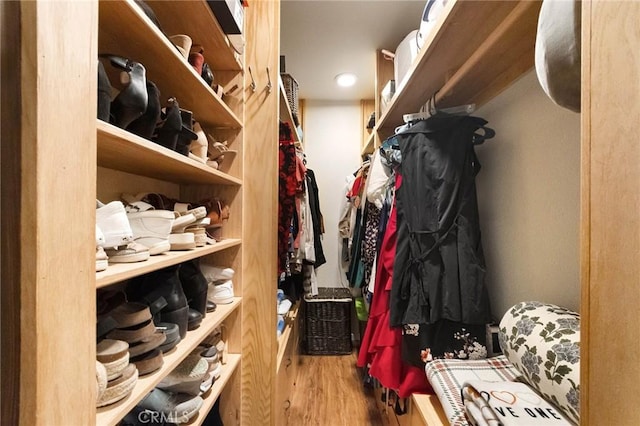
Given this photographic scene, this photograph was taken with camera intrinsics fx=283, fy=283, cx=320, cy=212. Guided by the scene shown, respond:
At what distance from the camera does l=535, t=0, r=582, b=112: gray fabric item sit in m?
0.37

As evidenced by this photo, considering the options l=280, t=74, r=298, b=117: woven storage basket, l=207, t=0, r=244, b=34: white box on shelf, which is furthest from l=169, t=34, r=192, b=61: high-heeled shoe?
l=280, t=74, r=298, b=117: woven storage basket

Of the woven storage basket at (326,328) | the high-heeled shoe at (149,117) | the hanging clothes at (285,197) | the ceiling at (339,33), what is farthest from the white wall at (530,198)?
the woven storage basket at (326,328)

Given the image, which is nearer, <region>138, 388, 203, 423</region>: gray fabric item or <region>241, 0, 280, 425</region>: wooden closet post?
<region>138, 388, 203, 423</region>: gray fabric item

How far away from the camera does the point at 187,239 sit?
703 mm

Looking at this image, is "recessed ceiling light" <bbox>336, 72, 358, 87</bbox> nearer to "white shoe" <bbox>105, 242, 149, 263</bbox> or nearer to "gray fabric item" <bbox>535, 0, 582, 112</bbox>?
"gray fabric item" <bbox>535, 0, 582, 112</bbox>

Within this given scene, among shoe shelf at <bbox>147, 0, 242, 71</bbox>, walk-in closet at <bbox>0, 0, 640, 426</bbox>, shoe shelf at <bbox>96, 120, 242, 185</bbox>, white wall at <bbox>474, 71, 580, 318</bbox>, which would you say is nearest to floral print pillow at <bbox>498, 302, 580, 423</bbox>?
walk-in closet at <bbox>0, 0, 640, 426</bbox>

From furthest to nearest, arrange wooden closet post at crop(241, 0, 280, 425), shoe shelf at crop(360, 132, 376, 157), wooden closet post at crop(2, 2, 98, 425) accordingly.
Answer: shoe shelf at crop(360, 132, 376, 157), wooden closet post at crop(241, 0, 280, 425), wooden closet post at crop(2, 2, 98, 425)

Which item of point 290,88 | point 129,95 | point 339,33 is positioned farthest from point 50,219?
point 339,33

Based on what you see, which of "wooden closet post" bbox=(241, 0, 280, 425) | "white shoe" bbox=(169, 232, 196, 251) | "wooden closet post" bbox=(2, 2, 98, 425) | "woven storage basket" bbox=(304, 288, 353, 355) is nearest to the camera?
"wooden closet post" bbox=(2, 2, 98, 425)

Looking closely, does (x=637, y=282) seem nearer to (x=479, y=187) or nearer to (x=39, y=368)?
(x=39, y=368)

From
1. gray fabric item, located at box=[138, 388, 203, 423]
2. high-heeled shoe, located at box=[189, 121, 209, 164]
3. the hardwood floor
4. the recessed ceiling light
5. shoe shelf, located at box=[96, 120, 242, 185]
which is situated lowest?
the hardwood floor

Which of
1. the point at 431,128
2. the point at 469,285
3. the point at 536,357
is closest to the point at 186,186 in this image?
the point at 431,128

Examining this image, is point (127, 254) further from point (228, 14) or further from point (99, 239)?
point (228, 14)

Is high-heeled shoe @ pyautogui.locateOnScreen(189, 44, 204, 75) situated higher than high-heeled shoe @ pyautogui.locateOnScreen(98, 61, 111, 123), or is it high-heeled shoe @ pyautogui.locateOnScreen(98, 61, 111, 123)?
high-heeled shoe @ pyautogui.locateOnScreen(189, 44, 204, 75)
